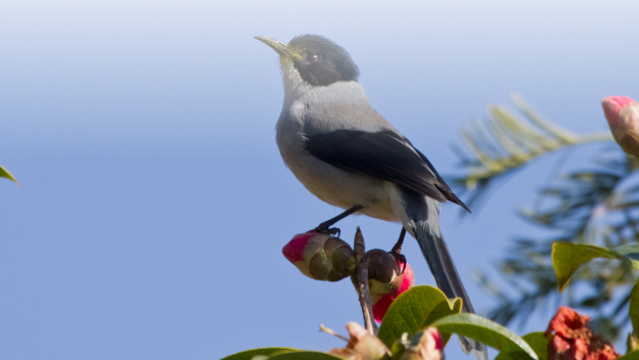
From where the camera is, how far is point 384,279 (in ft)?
6.64

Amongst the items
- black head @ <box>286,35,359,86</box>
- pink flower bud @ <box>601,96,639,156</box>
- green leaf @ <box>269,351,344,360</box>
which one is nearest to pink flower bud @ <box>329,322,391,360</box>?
green leaf @ <box>269,351,344,360</box>

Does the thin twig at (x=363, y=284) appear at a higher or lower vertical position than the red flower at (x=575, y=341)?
higher

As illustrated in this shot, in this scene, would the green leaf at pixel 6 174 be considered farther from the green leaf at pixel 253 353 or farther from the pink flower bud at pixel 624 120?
the pink flower bud at pixel 624 120

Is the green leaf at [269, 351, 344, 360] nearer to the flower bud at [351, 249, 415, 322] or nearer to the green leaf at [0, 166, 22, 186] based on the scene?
the green leaf at [0, 166, 22, 186]

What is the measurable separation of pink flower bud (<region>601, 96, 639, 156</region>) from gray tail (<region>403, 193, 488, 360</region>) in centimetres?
117

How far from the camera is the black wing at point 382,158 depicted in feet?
10.7

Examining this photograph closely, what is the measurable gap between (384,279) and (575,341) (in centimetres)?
90

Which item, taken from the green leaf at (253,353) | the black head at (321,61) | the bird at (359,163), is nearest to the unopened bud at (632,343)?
the green leaf at (253,353)

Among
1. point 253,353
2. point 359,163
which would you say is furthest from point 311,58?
point 253,353

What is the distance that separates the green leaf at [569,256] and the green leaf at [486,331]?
255mm

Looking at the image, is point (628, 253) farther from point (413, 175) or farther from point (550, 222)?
point (550, 222)

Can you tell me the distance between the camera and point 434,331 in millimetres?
1101

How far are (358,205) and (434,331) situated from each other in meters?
2.34

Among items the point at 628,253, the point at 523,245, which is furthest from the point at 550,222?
the point at 628,253
